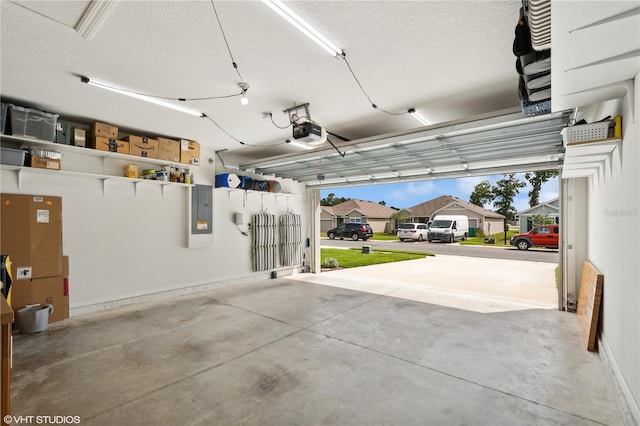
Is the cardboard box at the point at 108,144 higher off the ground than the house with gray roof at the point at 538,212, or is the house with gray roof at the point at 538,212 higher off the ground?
the cardboard box at the point at 108,144

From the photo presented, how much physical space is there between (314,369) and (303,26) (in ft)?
10.1

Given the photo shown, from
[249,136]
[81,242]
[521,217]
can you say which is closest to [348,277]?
[249,136]

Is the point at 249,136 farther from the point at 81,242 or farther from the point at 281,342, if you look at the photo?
the point at 281,342

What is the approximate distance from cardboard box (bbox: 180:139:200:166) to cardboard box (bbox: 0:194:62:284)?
76.8 inches

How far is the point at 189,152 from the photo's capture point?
18.5 feet

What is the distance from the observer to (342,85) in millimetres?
3475

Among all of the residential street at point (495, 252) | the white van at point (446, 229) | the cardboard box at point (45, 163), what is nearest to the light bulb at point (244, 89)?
the cardboard box at point (45, 163)

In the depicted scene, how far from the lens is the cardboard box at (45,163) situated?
4.07 m

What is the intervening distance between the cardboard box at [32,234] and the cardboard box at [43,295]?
0.25 ft

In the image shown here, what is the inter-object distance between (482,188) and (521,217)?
7.50m

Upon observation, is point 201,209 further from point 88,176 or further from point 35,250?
point 35,250

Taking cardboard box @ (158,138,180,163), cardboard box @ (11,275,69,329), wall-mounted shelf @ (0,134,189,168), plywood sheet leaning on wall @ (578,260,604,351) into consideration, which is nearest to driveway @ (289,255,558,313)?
plywood sheet leaning on wall @ (578,260,604,351)

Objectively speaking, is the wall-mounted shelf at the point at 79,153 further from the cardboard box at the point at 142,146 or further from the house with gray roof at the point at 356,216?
the house with gray roof at the point at 356,216

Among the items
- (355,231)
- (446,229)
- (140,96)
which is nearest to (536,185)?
(446,229)
